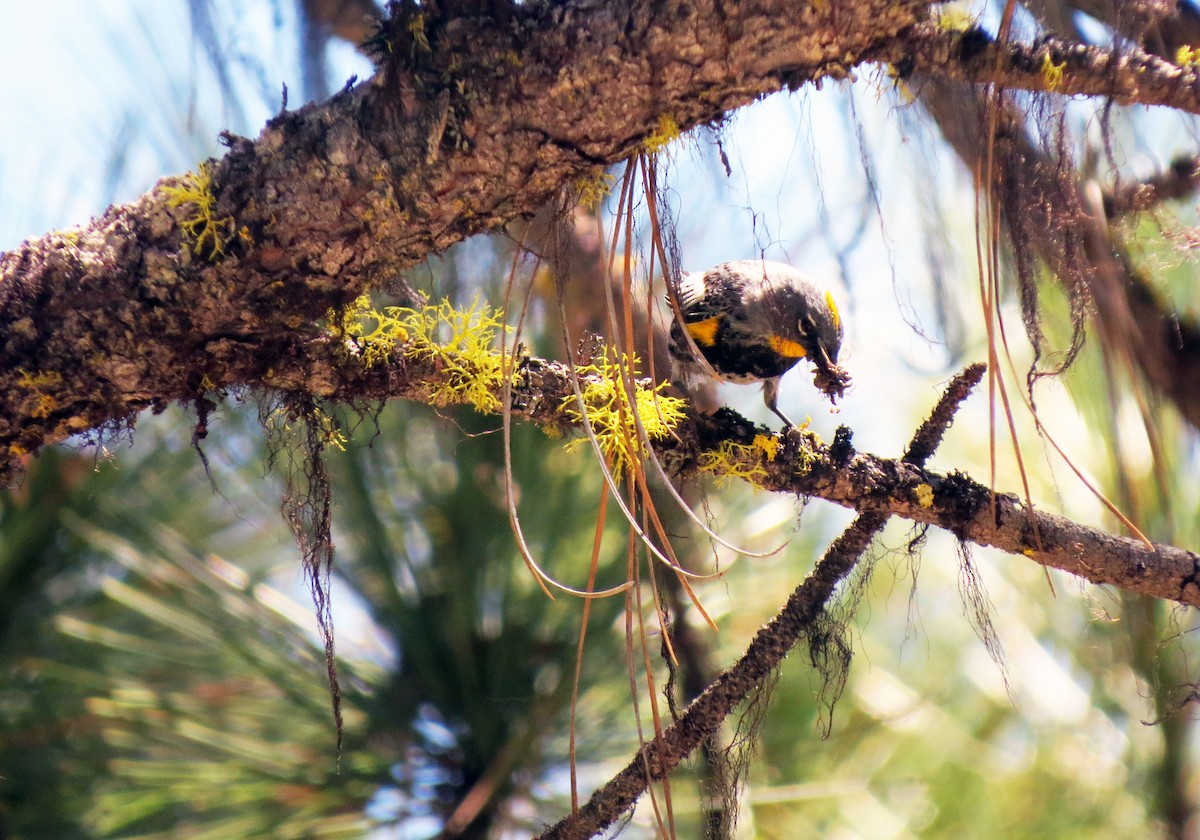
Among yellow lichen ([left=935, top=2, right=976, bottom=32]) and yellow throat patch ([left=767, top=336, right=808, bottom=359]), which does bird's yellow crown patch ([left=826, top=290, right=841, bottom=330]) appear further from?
yellow lichen ([left=935, top=2, right=976, bottom=32])

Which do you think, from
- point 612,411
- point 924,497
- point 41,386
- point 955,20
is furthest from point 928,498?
point 41,386

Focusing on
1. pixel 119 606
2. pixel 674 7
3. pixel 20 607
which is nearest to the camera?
pixel 674 7

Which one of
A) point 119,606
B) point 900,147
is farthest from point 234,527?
point 900,147

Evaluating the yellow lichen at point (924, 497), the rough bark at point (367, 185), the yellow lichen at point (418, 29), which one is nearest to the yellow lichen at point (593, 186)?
the rough bark at point (367, 185)

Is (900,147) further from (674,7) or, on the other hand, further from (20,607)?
(20,607)

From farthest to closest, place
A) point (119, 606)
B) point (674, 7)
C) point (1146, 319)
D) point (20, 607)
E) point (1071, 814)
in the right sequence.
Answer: point (1071, 814)
point (119, 606)
point (20, 607)
point (1146, 319)
point (674, 7)

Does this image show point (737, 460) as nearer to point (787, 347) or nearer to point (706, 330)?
point (787, 347)
